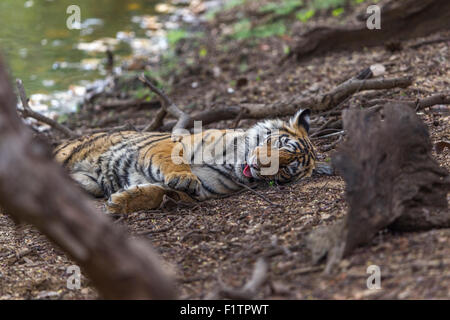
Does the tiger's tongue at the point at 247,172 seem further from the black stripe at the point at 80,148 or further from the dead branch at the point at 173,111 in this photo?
the black stripe at the point at 80,148

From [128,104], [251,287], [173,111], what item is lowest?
[251,287]

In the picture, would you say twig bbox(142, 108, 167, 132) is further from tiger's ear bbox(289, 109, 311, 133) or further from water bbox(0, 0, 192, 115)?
water bbox(0, 0, 192, 115)

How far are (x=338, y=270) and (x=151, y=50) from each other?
877cm

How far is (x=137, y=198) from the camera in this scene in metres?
4.23

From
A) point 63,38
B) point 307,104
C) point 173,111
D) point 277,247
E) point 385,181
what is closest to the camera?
point 385,181

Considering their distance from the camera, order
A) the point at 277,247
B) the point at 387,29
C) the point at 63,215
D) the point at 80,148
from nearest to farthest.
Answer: the point at 63,215, the point at 277,247, the point at 80,148, the point at 387,29

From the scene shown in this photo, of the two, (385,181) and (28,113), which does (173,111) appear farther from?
(385,181)

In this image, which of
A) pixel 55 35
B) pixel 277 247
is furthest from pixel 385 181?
pixel 55 35

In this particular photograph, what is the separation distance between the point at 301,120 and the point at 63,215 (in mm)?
3122

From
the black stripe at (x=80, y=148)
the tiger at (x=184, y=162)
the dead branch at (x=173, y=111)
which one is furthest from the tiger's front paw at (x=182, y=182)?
the dead branch at (x=173, y=111)

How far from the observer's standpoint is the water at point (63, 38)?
359 inches

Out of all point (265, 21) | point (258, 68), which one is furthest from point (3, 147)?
point (265, 21)

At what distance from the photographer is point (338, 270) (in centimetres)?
273
